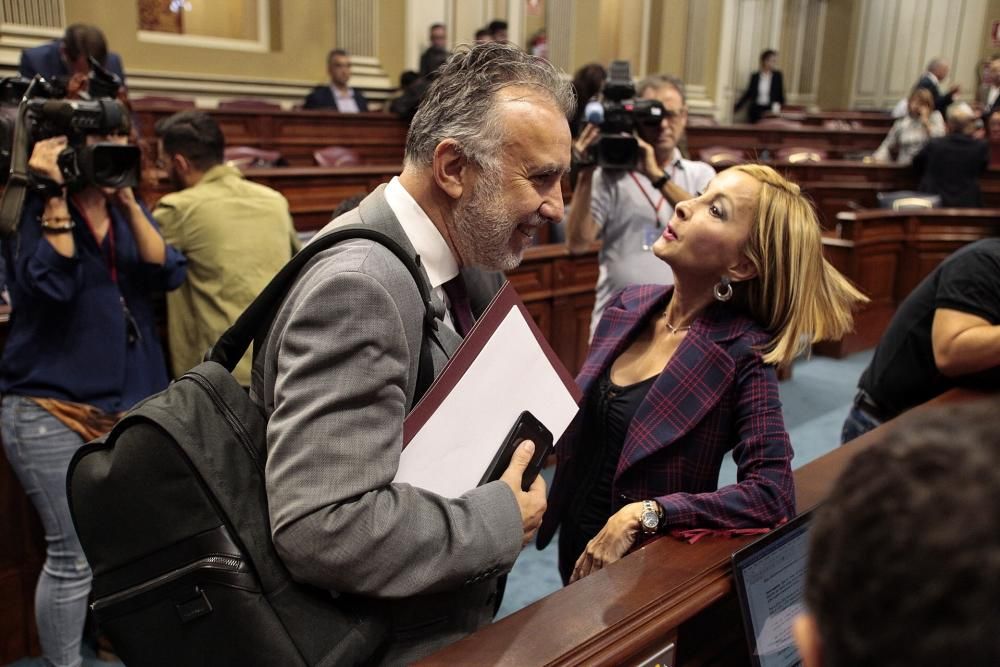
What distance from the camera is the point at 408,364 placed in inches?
36.2

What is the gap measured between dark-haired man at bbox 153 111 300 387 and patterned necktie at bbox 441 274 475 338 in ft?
4.41

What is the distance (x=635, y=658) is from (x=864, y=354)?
4.80 metres

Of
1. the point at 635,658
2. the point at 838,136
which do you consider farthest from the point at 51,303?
the point at 838,136

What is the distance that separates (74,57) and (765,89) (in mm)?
10349

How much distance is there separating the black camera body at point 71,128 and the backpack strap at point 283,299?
3.66ft

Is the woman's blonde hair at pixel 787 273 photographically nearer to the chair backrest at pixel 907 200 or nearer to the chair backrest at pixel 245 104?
the chair backrest at pixel 907 200

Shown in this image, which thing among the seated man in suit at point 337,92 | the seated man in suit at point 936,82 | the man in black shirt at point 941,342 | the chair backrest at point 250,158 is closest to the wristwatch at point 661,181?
the man in black shirt at point 941,342

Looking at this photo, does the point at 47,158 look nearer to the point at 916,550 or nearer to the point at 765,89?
the point at 916,550

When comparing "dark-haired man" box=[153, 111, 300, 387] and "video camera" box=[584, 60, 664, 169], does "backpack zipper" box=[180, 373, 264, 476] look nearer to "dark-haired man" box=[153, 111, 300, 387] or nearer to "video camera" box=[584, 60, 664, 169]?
"dark-haired man" box=[153, 111, 300, 387]

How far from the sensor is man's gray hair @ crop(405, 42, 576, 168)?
1049 mm

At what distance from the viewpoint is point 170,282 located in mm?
2189

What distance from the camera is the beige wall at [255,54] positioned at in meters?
7.30

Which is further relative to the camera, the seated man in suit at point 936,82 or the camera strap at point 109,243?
the seated man in suit at point 936,82

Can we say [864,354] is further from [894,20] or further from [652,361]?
[894,20]
